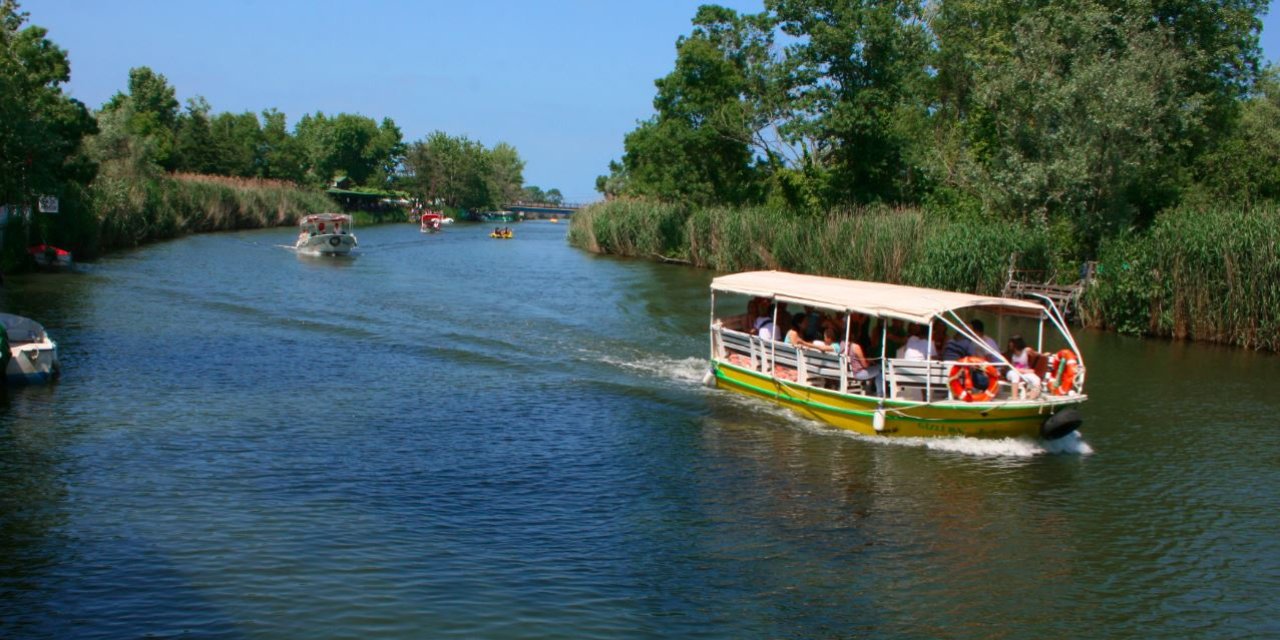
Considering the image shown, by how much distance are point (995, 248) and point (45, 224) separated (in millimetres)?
36126

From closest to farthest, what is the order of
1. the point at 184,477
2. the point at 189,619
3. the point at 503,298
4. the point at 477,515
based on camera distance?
the point at 189,619 → the point at 477,515 → the point at 184,477 → the point at 503,298

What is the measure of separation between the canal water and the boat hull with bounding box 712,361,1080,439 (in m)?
0.33

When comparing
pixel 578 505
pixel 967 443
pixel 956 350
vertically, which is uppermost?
pixel 956 350

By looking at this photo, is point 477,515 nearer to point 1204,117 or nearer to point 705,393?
point 705,393

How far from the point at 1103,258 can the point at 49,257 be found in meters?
37.4

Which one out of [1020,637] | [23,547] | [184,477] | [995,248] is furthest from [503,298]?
[1020,637]

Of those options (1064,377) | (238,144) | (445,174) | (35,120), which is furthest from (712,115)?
(445,174)

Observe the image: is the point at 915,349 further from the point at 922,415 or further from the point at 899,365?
the point at 922,415

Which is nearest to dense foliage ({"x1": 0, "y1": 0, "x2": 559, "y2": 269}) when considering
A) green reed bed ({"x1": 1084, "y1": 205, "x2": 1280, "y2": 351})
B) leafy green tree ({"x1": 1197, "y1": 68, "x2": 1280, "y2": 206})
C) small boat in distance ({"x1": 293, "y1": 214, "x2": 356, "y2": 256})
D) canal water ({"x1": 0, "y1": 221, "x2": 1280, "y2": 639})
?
small boat in distance ({"x1": 293, "y1": 214, "x2": 356, "y2": 256})

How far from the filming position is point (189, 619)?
11391 millimetres

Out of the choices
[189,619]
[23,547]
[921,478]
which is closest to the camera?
[189,619]

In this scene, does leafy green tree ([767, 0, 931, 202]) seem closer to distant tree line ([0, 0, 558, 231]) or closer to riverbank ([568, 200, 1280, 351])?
riverbank ([568, 200, 1280, 351])

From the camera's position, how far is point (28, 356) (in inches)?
864

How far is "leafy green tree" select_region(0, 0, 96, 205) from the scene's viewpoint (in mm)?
39125
